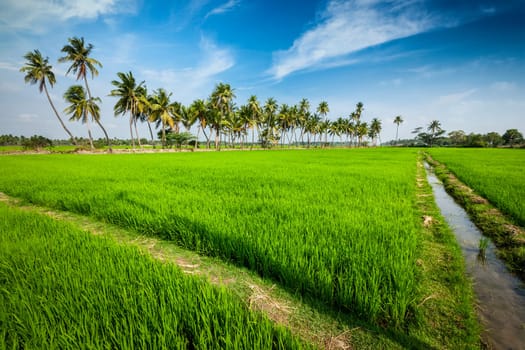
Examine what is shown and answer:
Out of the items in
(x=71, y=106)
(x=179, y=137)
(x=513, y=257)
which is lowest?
(x=513, y=257)

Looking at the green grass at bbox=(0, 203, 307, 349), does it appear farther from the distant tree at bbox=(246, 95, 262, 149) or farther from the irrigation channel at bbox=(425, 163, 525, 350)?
the distant tree at bbox=(246, 95, 262, 149)

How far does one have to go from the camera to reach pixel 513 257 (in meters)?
2.70

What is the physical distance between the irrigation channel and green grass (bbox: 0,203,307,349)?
173 centimetres

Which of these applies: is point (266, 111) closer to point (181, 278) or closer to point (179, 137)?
point (179, 137)

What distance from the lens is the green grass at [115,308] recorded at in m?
1.28

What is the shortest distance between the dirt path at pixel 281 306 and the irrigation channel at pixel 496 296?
944 millimetres

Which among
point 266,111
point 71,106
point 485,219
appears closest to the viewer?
point 485,219

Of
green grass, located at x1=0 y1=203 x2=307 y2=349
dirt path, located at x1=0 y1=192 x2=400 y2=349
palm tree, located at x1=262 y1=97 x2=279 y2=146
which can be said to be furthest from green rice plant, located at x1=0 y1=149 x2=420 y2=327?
palm tree, located at x1=262 y1=97 x2=279 y2=146

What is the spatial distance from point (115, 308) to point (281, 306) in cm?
136

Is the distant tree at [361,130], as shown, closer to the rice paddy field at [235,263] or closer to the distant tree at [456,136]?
the distant tree at [456,136]

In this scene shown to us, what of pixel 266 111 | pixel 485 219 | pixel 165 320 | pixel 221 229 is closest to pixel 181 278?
pixel 165 320

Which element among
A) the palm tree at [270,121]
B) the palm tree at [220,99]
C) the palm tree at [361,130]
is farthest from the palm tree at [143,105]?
the palm tree at [361,130]

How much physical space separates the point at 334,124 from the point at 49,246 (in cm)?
8438

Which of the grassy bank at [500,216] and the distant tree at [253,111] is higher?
the distant tree at [253,111]
